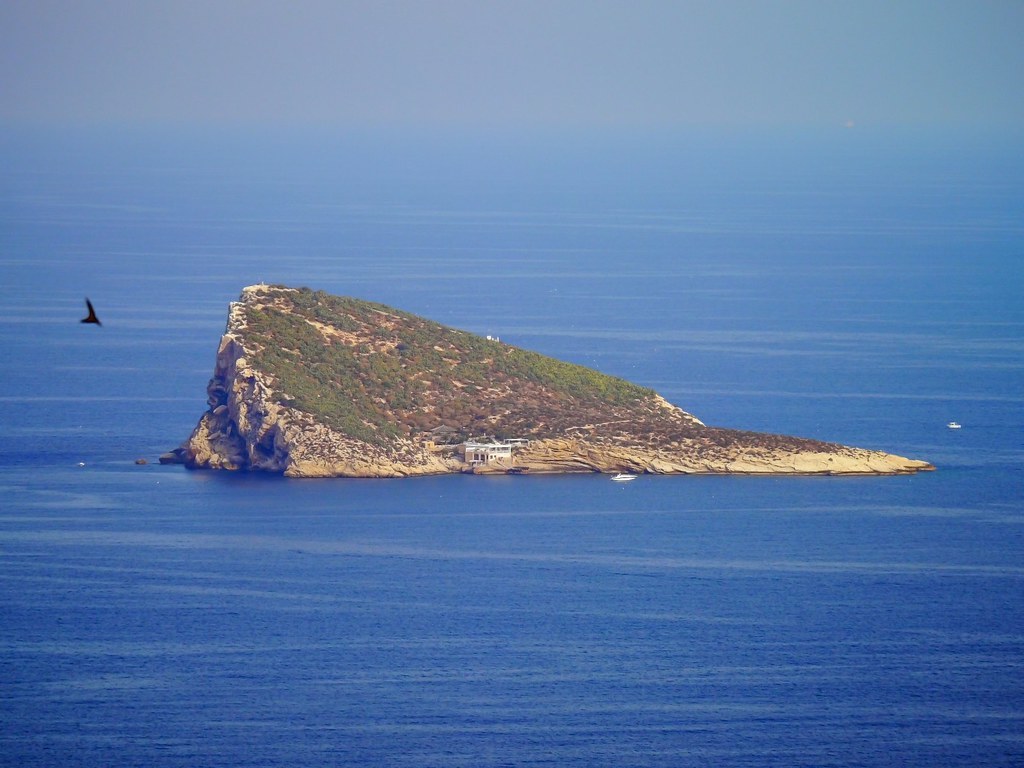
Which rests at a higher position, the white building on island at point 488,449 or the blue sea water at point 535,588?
the white building on island at point 488,449

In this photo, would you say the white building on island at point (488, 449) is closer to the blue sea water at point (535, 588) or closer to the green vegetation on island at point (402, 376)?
the green vegetation on island at point (402, 376)

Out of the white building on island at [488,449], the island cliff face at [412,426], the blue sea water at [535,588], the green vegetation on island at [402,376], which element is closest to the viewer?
the blue sea water at [535,588]

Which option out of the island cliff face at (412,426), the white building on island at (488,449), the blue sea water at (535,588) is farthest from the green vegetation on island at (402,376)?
the blue sea water at (535,588)

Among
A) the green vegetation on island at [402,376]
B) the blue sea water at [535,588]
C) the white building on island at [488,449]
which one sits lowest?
the blue sea water at [535,588]

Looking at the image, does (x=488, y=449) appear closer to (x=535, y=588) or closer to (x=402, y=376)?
(x=402, y=376)

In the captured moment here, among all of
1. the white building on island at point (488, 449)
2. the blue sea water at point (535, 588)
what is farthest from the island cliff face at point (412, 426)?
the blue sea water at point (535, 588)

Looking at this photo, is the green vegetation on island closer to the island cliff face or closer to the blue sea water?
the island cliff face

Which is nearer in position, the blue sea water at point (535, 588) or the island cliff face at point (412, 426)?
the blue sea water at point (535, 588)

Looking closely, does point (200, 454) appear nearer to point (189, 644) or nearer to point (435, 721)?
point (189, 644)

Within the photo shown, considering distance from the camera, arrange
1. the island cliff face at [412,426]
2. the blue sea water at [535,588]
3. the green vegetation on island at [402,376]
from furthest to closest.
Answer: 1. the green vegetation on island at [402,376]
2. the island cliff face at [412,426]
3. the blue sea water at [535,588]

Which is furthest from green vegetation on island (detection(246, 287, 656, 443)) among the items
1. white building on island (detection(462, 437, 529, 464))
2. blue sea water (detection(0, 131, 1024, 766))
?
blue sea water (detection(0, 131, 1024, 766))
